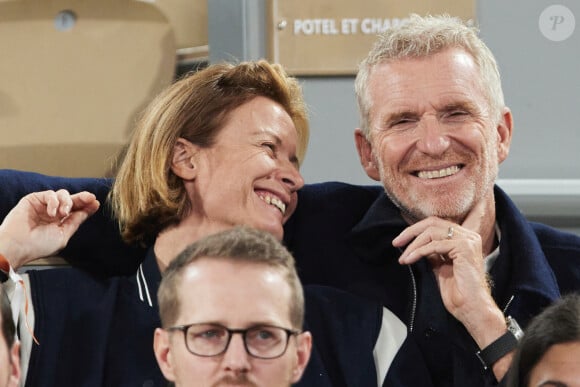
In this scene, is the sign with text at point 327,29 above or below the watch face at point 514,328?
above

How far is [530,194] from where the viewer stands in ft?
7.75

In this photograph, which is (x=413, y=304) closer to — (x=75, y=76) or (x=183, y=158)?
(x=183, y=158)

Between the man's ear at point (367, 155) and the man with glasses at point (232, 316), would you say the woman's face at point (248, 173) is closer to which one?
the man's ear at point (367, 155)

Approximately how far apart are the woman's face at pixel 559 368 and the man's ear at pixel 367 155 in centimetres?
63

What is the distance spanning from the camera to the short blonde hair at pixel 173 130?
1924 millimetres

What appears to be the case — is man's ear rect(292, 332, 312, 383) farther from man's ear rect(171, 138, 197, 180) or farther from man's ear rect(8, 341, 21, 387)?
man's ear rect(171, 138, 197, 180)

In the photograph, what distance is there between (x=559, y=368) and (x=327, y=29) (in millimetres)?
1162

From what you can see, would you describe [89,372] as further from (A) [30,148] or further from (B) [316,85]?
(B) [316,85]

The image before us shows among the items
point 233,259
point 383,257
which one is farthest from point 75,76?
point 233,259

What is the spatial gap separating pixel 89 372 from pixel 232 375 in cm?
46

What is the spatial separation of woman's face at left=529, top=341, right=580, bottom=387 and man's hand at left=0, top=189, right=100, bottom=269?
2.59ft


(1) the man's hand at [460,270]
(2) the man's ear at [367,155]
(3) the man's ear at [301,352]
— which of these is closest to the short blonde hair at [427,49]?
(2) the man's ear at [367,155]

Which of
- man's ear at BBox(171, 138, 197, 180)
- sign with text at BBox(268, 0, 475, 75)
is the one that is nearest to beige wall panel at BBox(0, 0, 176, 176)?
sign with text at BBox(268, 0, 475, 75)

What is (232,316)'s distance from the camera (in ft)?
4.51
